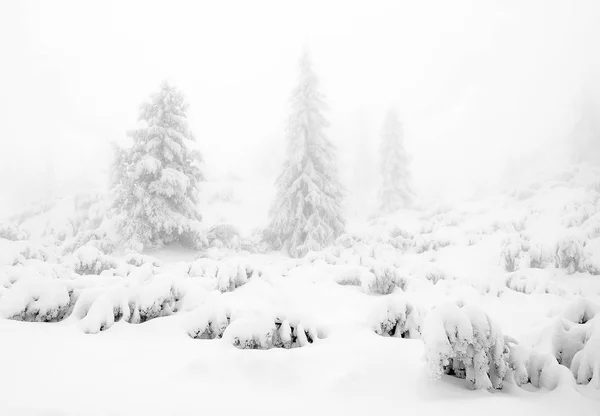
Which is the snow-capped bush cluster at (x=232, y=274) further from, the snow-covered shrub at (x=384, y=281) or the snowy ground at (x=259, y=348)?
the snow-covered shrub at (x=384, y=281)

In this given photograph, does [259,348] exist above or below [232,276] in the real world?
below

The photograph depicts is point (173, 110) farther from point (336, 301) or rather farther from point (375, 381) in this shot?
point (375, 381)

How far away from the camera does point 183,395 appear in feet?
6.39

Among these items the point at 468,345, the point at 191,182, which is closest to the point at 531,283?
the point at 468,345

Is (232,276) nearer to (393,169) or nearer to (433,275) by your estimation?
(433,275)

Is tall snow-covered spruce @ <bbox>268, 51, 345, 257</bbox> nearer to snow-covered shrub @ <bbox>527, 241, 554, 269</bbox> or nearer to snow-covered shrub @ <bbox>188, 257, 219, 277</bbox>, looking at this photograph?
snow-covered shrub @ <bbox>188, 257, 219, 277</bbox>

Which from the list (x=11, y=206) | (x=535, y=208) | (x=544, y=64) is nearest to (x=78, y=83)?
(x=11, y=206)

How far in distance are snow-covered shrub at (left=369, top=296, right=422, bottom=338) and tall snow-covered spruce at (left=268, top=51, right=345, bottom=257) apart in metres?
11.0

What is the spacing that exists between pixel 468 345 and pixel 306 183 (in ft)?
44.3

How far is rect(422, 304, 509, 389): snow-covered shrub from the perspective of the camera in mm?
2047

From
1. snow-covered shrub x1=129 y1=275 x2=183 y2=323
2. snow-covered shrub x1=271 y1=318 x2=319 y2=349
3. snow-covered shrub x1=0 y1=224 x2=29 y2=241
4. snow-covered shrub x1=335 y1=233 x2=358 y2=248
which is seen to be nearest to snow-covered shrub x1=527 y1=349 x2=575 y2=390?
snow-covered shrub x1=271 y1=318 x2=319 y2=349

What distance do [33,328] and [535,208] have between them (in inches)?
596

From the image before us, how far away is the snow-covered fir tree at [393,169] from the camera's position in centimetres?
2750

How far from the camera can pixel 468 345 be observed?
2.14 m
